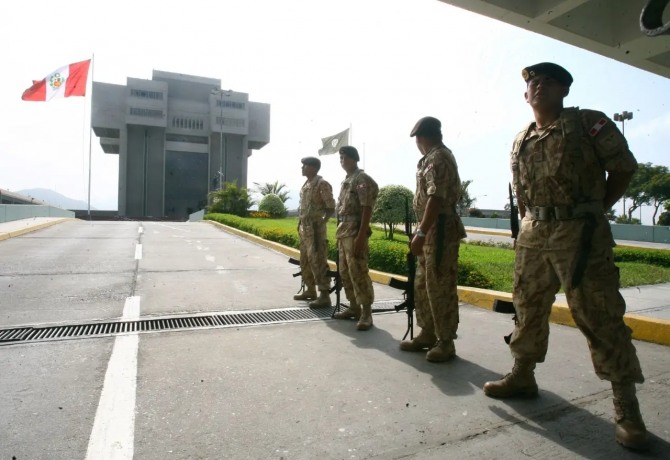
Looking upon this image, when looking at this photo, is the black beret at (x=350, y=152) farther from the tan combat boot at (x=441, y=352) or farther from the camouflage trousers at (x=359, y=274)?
the tan combat boot at (x=441, y=352)

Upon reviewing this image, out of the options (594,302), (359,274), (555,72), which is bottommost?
(359,274)

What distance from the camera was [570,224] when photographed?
2.38 metres

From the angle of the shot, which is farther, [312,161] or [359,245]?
[312,161]

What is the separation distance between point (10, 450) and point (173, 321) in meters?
2.48

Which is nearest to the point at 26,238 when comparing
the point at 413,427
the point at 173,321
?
the point at 173,321

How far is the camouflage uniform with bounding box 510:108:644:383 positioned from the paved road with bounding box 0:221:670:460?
1.35 feet

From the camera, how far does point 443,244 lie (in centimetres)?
331

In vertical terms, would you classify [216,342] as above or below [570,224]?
below

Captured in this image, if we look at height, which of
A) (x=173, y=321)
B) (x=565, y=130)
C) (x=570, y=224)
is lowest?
(x=173, y=321)

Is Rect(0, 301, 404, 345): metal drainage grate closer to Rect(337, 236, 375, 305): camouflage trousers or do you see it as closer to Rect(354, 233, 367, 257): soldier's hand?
Rect(337, 236, 375, 305): camouflage trousers

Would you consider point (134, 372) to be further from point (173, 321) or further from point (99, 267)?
point (99, 267)

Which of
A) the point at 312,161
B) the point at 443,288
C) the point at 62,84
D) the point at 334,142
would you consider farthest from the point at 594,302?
the point at 62,84

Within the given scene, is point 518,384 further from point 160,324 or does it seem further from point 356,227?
point 160,324

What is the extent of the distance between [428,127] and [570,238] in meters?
1.53
